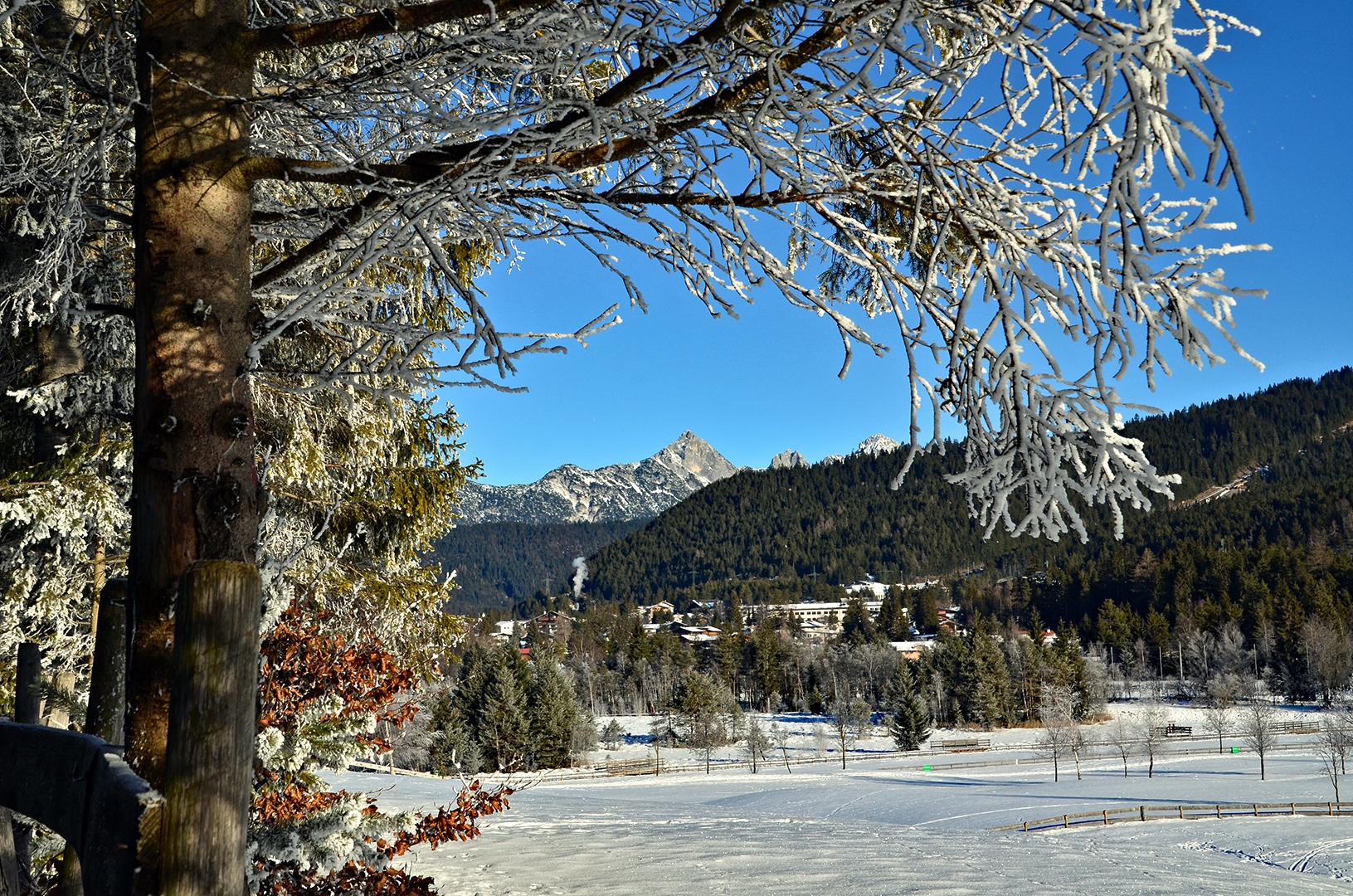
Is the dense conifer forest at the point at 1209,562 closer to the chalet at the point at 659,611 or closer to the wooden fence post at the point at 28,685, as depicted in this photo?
the chalet at the point at 659,611

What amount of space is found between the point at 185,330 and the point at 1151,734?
50.3 m

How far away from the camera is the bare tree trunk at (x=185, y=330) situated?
6.76 ft

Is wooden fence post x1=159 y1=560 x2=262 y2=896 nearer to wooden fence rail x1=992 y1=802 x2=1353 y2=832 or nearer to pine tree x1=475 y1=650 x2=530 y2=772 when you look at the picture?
wooden fence rail x1=992 y1=802 x2=1353 y2=832

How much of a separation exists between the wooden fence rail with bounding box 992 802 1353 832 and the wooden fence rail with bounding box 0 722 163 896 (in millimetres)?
28407

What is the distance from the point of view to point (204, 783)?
1718 millimetres

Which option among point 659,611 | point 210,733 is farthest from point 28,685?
point 659,611

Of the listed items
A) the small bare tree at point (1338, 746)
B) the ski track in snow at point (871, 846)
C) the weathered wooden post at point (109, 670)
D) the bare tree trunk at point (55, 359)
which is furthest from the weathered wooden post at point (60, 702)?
the small bare tree at point (1338, 746)

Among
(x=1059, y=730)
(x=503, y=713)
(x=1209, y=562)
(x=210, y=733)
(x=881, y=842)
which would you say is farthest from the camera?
(x=1209, y=562)

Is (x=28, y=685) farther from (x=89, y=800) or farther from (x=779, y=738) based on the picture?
(x=779, y=738)

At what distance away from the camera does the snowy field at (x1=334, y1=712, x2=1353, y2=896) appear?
8648 mm

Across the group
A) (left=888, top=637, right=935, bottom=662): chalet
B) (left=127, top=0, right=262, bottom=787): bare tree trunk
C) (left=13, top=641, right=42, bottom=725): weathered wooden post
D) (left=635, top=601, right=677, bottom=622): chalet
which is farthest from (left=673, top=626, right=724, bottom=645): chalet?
(left=127, top=0, right=262, bottom=787): bare tree trunk

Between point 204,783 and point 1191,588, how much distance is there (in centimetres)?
11198

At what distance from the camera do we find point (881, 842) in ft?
42.5

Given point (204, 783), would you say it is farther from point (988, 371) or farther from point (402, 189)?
point (988, 371)
